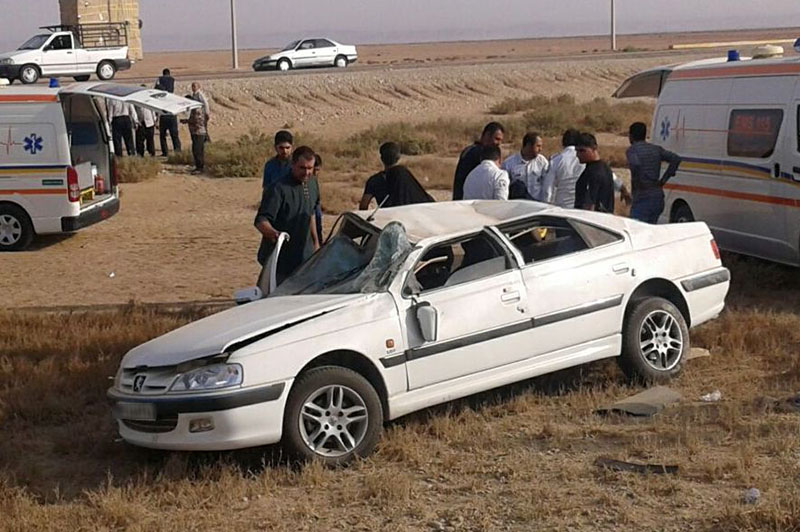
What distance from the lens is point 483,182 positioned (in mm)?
10594

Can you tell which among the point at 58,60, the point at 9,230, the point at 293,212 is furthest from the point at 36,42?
the point at 293,212

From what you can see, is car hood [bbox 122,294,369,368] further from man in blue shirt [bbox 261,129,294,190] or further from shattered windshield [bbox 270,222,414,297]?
man in blue shirt [bbox 261,129,294,190]

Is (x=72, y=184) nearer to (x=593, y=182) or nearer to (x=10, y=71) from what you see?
(x=593, y=182)

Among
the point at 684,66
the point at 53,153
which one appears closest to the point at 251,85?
the point at 53,153

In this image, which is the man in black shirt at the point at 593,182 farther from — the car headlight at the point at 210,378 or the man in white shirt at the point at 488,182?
the car headlight at the point at 210,378

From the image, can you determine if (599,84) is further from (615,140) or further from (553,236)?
(553,236)

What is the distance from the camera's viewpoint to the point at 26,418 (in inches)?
347

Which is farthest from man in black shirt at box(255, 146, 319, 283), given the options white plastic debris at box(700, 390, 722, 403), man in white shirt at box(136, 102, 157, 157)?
man in white shirt at box(136, 102, 157, 157)

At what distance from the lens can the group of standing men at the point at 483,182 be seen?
998 cm

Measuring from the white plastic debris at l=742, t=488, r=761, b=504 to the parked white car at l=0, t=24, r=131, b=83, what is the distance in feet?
128

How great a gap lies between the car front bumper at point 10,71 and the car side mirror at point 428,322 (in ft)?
122

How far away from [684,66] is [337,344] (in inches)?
329

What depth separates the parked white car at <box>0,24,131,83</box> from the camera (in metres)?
42.3

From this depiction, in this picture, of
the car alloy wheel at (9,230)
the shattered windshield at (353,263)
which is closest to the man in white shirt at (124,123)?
the car alloy wheel at (9,230)
